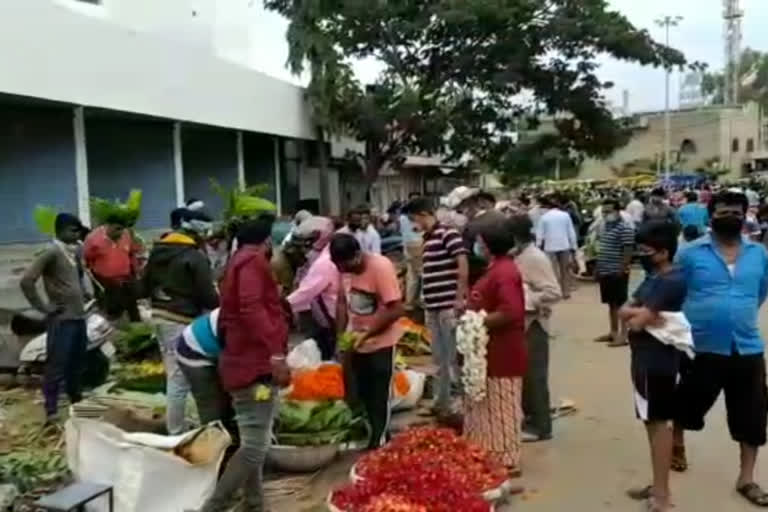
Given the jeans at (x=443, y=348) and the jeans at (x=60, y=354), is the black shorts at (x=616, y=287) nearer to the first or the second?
the jeans at (x=443, y=348)

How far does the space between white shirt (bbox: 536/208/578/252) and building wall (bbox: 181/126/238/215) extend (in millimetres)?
6295

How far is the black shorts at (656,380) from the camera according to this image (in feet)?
14.5

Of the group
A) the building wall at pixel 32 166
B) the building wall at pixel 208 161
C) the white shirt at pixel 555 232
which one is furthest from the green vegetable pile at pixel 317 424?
the building wall at pixel 208 161

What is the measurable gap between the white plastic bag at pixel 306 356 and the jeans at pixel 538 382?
1.73m

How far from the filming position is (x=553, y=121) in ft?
78.6

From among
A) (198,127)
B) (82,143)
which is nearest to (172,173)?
(198,127)

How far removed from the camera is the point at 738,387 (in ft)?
15.8

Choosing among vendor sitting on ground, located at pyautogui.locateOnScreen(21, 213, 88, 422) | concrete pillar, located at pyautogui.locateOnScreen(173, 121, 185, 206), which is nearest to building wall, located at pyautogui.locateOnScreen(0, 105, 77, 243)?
concrete pillar, located at pyautogui.locateOnScreen(173, 121, 185, 206)

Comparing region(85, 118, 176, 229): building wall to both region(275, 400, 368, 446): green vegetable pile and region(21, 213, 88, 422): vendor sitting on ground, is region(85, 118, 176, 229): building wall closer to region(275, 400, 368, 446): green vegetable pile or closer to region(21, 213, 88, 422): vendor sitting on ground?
region(21, 213, 88, 422): vendor sitting on ground

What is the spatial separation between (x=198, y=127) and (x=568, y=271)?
23.4 ft

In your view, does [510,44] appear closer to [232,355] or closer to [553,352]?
[553,352]

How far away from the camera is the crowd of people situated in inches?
174

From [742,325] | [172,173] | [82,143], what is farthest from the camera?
[172,173]

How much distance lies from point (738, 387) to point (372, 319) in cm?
225
